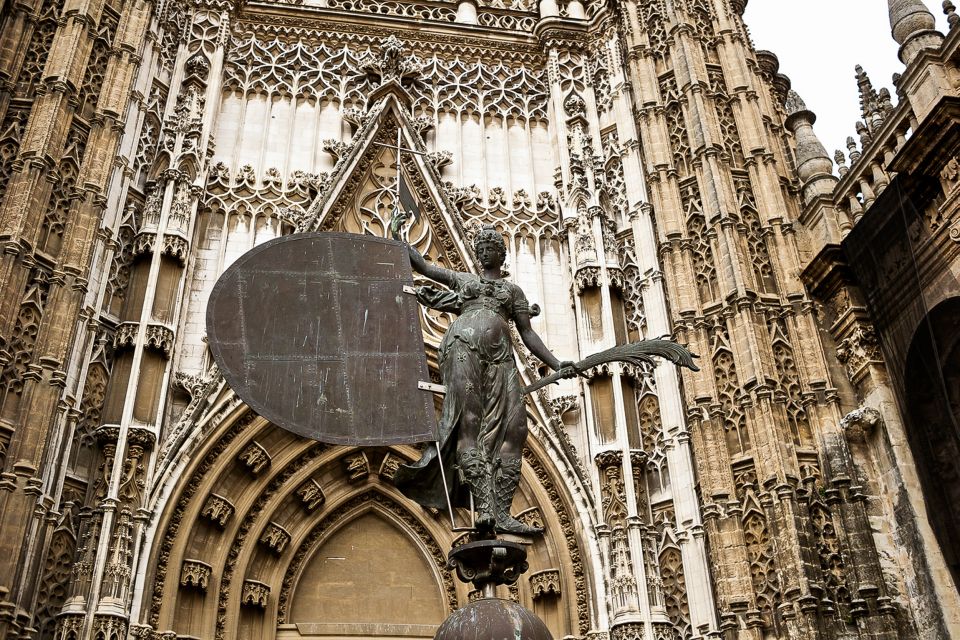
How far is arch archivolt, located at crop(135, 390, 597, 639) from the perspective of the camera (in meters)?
10.6

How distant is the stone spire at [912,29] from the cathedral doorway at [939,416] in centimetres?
321

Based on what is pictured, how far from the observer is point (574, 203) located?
1378cm

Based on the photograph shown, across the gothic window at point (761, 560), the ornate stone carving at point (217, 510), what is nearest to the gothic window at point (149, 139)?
the ornate stone carving at point (217, 510)

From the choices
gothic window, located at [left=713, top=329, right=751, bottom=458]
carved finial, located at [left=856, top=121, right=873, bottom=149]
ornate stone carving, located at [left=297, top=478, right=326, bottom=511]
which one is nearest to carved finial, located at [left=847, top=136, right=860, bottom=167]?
carved finial, located at [left=856, top=121, right=873, bottom=149]

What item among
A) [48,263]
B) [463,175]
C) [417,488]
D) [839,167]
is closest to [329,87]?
[463,175]

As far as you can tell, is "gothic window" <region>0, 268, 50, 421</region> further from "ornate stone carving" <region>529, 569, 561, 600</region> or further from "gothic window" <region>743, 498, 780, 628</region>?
"gothic window" <region>743, 498, 780, 628</region>

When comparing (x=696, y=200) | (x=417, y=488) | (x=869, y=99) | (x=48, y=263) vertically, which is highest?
(x=869, y=99)

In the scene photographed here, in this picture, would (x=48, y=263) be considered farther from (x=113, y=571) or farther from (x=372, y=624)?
(x=372, y=624)

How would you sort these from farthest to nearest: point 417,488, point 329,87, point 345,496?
point 329,87, point 345,496, point 417,488

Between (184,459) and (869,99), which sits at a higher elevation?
(869,99)

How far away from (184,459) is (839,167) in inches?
367

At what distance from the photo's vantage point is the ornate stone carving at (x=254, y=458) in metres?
11.4

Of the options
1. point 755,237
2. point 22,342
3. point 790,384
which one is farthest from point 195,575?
point 755,237

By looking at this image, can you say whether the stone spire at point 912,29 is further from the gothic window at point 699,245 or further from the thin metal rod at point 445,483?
the thin metal rod at point 445,483
